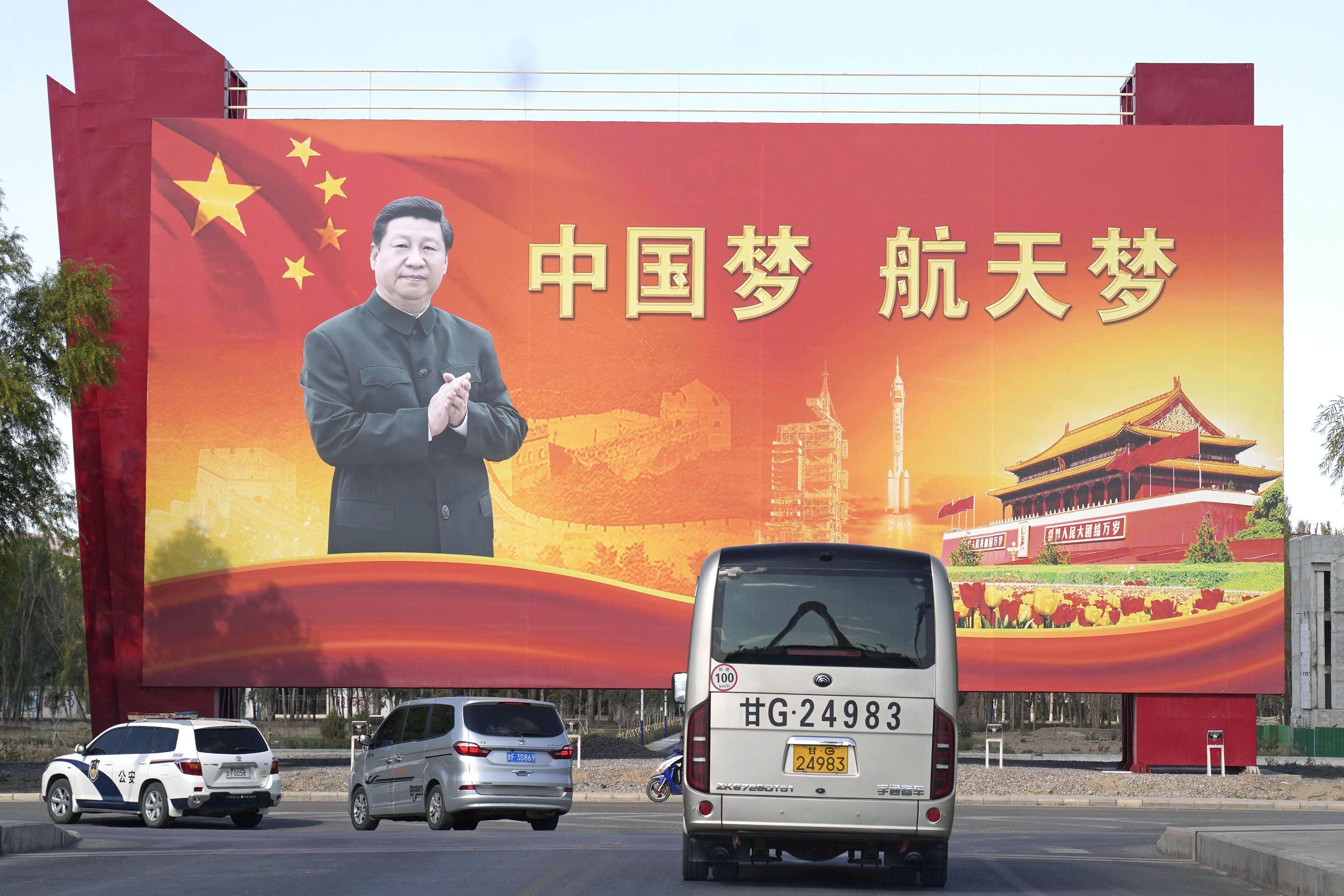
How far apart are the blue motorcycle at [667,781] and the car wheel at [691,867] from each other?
520 inches

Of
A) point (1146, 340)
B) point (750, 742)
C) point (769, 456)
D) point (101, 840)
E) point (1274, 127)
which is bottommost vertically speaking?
point (101, 840)

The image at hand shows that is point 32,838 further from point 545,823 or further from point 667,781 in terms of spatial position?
point 667,781

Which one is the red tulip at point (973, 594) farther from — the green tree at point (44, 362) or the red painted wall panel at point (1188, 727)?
the green tree at point (44, 362)

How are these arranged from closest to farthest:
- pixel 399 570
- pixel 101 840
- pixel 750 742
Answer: pixel 750 742 < pixel 101 840 < pixel 399 570

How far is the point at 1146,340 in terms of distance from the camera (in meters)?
33.8

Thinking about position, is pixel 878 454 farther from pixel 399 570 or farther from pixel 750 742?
pixel 750 742

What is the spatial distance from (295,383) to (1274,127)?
77.4 feet

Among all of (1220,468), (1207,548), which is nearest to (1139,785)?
(1207,548)

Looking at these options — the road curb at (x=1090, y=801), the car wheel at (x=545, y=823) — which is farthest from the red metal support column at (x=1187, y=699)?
the car wheel at (x=545, y=823)

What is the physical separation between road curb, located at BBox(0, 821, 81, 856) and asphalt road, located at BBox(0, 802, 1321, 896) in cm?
26

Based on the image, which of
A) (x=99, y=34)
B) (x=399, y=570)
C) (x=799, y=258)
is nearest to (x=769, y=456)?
(x=799, y=258)

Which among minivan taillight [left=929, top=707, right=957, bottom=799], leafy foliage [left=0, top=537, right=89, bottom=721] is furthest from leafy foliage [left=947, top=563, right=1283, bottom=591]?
leafy foliage [left=0, top=537, right=89, bottom=721]

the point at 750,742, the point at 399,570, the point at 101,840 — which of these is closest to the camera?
the point at 750,742

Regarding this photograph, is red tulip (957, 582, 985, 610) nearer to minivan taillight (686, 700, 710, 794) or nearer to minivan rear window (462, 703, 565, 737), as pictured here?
minivan rear window (462, 703, 565, 737)
